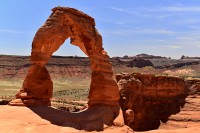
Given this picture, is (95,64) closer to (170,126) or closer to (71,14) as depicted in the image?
(71,14)

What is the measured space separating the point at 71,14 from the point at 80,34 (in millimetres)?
1633

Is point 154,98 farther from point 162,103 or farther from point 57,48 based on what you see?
point 57,48

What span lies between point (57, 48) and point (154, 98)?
71.0 ft

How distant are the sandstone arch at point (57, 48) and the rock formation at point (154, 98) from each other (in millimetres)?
9576

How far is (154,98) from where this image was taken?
40.7m

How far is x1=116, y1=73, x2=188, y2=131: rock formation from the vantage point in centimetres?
3562

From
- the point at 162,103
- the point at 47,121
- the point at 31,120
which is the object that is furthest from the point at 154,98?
the point at 31,120

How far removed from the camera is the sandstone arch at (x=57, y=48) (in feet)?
66.4

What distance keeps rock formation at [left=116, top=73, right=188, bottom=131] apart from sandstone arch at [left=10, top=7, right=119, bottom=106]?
9.58 m

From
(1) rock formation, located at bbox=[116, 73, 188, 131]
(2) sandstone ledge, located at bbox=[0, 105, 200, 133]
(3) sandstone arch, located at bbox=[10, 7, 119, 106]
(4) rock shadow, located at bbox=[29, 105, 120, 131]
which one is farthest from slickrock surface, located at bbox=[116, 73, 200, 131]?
(2) sandstone ledge, located at bbox=[0, 105, 200, 133]

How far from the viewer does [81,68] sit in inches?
4946

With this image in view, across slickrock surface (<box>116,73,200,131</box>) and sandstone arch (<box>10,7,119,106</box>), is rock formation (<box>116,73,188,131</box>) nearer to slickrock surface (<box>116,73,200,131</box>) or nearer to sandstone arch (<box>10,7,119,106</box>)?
slickrock surface (<box>116,73,200,131</box>)

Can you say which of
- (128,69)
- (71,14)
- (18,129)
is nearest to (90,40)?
(71,14)

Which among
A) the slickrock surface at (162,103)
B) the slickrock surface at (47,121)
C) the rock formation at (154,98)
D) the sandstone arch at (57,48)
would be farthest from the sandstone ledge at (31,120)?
the slickrock surface at (162,103)
